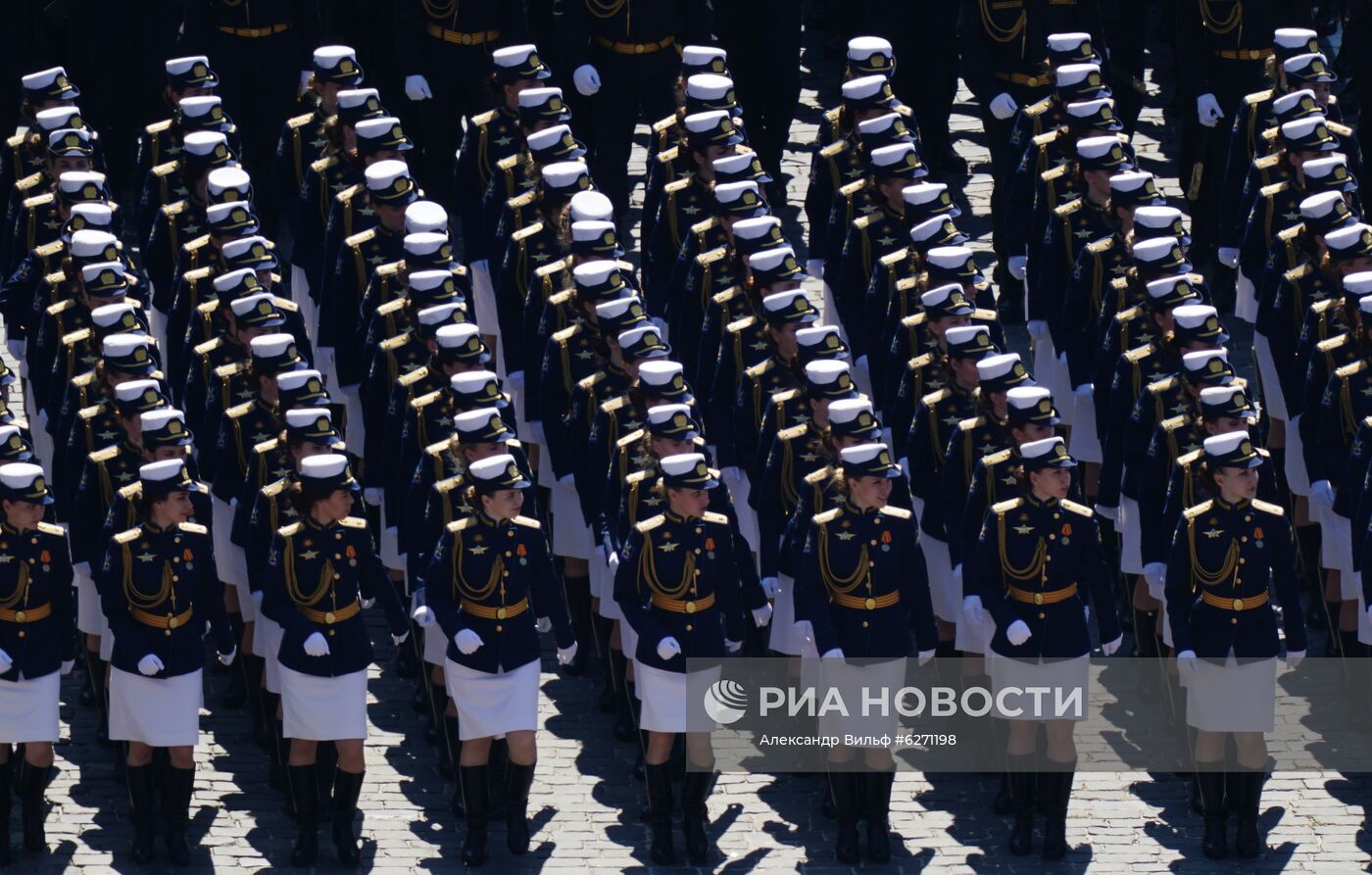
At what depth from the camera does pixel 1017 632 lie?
1939 centimetres

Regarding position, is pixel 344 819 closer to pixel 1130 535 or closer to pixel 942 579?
pixel 942 579

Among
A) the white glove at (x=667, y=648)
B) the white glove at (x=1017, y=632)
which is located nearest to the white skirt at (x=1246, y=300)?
the white glove at (x=1017, y=632)

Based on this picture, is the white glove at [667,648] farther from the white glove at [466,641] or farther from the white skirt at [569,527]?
the white skirt at [569,527]

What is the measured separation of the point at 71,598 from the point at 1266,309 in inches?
312

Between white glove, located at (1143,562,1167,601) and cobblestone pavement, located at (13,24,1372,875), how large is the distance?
1095 millimetres

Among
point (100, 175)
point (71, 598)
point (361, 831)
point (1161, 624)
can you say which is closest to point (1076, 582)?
point (1161, 624)

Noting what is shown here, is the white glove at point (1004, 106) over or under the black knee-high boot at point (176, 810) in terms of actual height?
over

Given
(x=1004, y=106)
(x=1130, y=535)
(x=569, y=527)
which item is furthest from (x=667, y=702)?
(x=1004, y=106)

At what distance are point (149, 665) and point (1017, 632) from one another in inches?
186

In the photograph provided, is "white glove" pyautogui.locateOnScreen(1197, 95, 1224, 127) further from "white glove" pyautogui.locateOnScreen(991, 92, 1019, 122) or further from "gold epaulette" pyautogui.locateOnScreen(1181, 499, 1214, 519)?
"gold epaulette" pyautogui.locateOnScreen(1181, 499, 1214, 519)

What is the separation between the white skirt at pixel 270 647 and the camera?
64.6 feet

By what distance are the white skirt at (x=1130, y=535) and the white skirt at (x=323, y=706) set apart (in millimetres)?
4868

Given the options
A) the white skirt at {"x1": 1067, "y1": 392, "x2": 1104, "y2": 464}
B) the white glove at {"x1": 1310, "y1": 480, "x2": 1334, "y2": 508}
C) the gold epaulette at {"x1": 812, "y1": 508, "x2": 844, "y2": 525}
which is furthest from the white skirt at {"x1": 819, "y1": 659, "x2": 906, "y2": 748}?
the white skirt at {"x1": 1067, "y1": 392, "x2": 1104, "y2": 464}

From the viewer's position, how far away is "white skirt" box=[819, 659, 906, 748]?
1947cm
